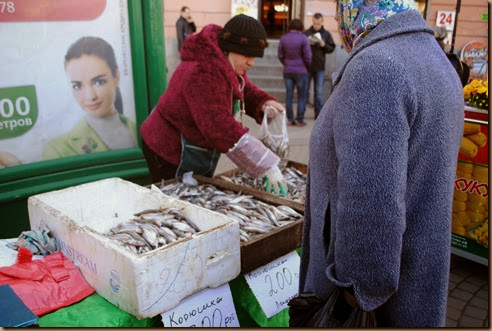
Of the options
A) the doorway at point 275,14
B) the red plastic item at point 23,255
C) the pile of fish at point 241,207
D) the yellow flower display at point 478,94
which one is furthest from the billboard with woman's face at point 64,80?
the doorway at point 275,14

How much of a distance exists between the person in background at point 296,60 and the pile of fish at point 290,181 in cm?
656

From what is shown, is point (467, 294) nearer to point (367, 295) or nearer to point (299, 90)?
point (367, 295)

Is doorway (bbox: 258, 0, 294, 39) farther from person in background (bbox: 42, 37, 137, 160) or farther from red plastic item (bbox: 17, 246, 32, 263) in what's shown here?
red plastic item (bbox: 17, 246, 32, 263)

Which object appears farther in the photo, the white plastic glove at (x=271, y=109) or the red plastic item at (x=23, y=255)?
the white plastic glove at (x=271, y=109)

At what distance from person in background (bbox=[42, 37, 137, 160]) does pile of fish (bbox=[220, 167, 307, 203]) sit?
4.41 ft

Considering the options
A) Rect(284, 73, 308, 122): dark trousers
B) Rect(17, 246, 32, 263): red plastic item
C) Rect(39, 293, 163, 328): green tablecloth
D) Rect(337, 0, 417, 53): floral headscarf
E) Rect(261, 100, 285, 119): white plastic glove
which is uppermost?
Rect(337, 0, 417, 53): floral headscarf

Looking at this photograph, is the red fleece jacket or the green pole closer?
the red fleece jacket

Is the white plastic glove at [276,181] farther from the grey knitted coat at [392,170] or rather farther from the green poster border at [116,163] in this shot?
the green poster border at [116,163]

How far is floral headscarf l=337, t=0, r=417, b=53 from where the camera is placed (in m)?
1.52

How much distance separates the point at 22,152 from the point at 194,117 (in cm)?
161

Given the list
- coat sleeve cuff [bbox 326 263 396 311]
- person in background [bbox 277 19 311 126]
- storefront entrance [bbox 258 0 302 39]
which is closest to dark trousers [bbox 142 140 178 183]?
coat sleeve cuff [bbox 326 263 396 311]

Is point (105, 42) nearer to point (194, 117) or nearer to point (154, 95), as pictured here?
point (154, 95)

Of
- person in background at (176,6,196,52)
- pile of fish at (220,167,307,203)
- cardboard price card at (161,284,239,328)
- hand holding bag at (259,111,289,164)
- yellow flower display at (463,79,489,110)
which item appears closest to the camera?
cardboard price card at (161,284,239,328)

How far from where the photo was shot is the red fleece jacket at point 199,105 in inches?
118
